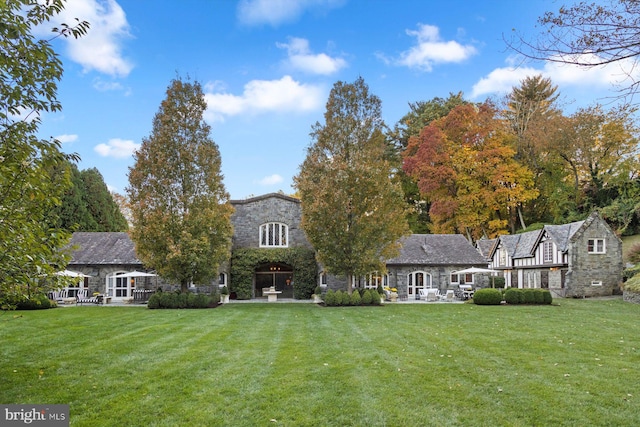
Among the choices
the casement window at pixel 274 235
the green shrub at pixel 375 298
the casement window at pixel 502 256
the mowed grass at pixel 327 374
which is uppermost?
the casement window at pixel 274 235

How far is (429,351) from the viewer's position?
381 inches

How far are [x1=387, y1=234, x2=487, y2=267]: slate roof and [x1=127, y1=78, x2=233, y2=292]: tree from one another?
12.2 meters

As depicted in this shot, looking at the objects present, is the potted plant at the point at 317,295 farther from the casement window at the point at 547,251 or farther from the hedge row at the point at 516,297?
the casement window at the point at 547,251

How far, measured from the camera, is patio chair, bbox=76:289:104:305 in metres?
25.0

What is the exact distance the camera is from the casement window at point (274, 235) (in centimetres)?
2981

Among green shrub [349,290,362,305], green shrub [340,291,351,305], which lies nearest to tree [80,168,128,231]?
green shrub [340,291,351,305]

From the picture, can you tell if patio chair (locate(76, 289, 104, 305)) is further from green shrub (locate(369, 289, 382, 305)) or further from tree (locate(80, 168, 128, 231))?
green shrub (locate(369, 289, 382, 305))

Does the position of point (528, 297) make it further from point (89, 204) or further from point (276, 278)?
point (89, 204)

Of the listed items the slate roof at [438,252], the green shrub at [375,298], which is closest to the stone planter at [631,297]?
the slate roof at [438,252]

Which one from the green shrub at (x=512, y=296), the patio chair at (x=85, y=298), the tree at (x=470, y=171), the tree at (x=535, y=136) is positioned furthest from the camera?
the tree at (x=470, y=171)

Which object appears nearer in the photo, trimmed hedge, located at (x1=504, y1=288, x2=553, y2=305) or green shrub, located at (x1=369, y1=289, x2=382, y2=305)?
trimmed hedge, located at (x1=504, y1=288, x2=553, y2=305)

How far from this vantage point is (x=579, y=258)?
88.9 feet

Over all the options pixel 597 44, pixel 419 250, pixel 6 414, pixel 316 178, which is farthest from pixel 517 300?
pixel 6 414

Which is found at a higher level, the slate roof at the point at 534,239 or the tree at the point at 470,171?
the tree at the point at 470,171
